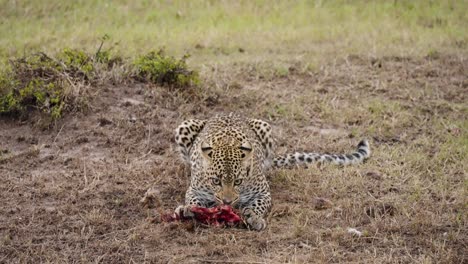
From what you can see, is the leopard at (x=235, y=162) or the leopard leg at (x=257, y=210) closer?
the leopard leg at (x=257, y=210)

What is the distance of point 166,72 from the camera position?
1048 centimetres

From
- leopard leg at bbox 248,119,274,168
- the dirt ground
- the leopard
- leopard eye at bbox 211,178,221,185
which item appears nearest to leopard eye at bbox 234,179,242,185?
the leopard

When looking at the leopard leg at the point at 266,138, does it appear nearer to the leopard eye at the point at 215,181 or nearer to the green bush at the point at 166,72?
the leopard eye at the point at 215,181

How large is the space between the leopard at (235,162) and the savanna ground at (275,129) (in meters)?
0.19

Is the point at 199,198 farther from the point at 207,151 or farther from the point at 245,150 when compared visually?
the point at 245,150

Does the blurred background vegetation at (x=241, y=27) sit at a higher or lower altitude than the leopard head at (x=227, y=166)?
lower

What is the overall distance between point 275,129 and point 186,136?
66.9 inches

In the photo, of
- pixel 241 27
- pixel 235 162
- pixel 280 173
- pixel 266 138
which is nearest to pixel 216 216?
pixel 235 162

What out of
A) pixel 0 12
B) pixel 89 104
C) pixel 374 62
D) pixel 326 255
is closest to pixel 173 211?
pixel 326 255

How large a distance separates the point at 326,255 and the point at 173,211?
172 cm

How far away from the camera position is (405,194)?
7.53 metres

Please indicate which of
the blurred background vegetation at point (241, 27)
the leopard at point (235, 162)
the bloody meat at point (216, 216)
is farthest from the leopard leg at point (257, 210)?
the blurred background vegetation at point (241, 27)

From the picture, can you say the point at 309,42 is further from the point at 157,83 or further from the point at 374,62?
the point at 157,83

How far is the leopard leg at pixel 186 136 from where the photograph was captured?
332 inches
